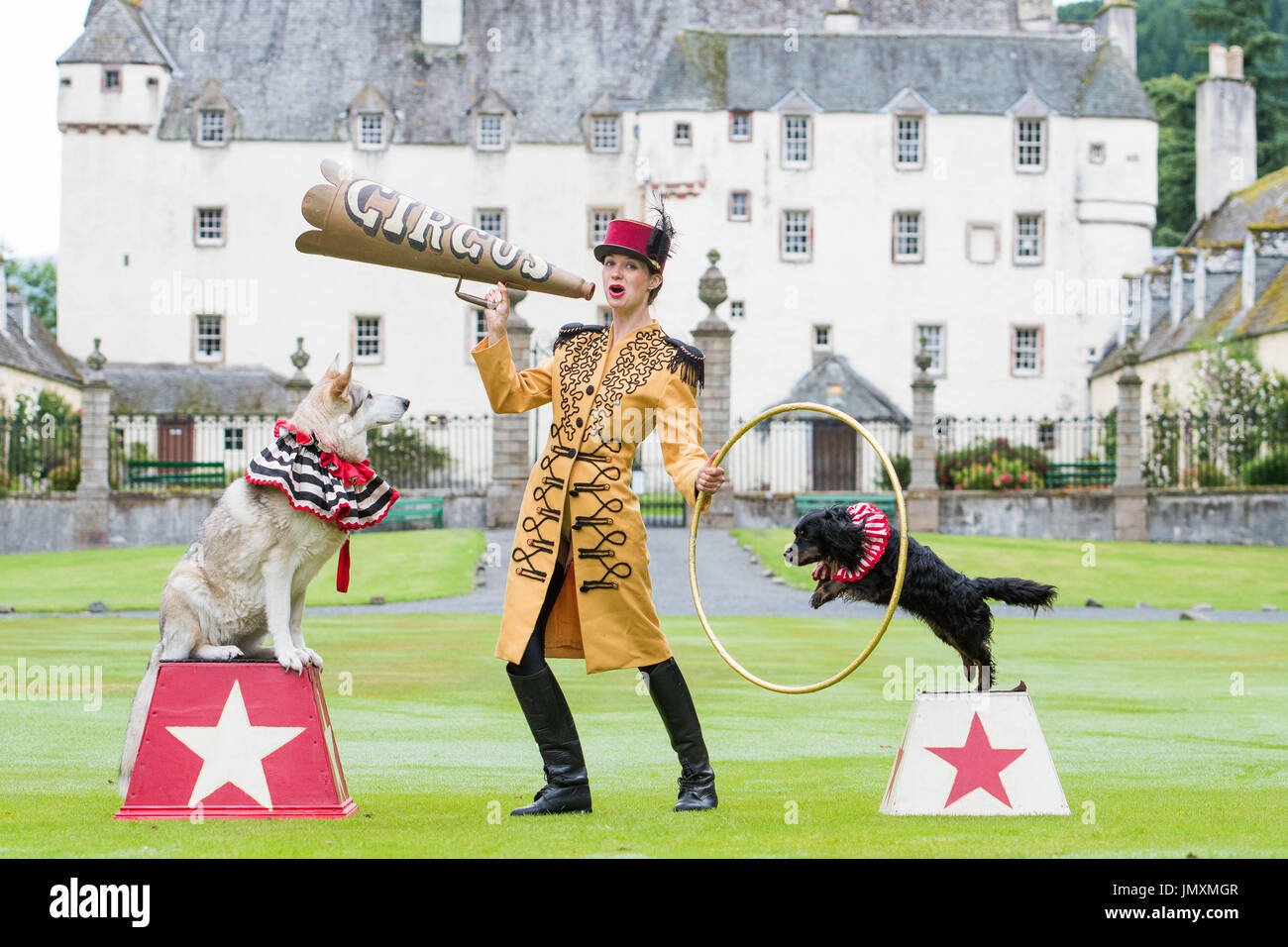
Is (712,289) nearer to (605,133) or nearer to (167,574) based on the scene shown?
(167,574)

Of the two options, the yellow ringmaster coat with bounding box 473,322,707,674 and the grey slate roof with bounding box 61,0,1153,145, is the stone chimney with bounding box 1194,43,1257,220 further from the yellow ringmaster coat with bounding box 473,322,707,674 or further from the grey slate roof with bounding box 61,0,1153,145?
the yellow ringmaster coat with bounding box 473,322,707,674

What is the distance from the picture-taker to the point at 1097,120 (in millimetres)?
57344

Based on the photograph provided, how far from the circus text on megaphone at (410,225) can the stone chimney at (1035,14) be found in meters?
59.2

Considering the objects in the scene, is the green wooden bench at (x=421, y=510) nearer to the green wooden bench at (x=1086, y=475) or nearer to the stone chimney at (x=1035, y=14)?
the green wooden bench at (x=1086, y=475)

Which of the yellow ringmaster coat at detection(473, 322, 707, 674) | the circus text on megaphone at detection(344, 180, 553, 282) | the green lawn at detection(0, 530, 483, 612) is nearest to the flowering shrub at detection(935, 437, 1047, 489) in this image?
the green lawn at detection(0, 530, 483, 612)

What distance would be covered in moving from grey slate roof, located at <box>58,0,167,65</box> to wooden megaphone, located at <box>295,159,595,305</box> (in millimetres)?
54196

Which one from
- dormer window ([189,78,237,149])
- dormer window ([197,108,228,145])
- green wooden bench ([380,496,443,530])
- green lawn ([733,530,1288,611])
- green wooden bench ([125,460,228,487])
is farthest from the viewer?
dormer window ([197,108,228,145])

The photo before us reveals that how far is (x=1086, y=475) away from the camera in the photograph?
1480 inches

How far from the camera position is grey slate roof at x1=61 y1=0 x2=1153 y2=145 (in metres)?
57.3

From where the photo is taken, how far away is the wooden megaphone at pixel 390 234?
22.7 feet

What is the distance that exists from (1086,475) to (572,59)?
3056cm

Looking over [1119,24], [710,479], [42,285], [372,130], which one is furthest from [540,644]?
[42,285]

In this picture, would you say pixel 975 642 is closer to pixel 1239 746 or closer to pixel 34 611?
pixel 1239 746

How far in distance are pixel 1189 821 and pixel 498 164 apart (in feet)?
176
